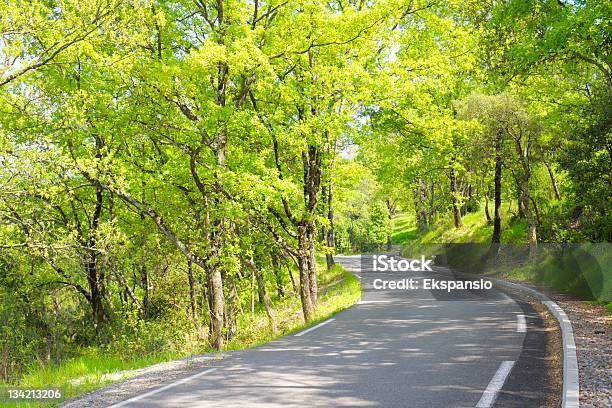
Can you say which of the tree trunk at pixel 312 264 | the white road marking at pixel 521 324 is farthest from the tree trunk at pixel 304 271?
the white road marking at pixel 521 324

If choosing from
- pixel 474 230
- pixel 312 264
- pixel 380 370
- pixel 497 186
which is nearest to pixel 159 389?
pixel 380 370

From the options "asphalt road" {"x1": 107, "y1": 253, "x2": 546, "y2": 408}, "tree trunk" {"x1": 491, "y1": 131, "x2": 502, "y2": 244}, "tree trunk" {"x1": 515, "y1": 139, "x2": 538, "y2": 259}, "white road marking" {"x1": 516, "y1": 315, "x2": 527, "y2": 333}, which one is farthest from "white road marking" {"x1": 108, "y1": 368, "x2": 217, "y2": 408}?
"tree trunk" {"x1": 491, "y1": 131, "x2": 502, "y2": 244}

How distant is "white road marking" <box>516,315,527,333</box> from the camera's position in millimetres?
10031

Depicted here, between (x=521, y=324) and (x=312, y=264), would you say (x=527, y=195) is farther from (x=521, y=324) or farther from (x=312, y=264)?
(x=521, y=324)

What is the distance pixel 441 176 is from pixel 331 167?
78.5 feet

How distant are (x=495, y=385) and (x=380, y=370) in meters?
1.62

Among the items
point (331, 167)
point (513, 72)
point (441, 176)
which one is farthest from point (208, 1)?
point (441, 176)

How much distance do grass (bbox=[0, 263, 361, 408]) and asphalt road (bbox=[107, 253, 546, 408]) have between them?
5.80 ft

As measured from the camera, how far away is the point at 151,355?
14.3 meters

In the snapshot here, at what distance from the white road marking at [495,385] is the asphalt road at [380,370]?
11mm

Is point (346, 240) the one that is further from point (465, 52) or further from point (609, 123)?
point (609, 123)

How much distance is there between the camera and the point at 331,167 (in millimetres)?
16766

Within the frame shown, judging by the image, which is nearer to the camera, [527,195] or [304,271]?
[304,271]

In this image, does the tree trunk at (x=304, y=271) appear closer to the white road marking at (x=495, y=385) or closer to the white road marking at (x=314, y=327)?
the white road marking at (x=314, y=327)
